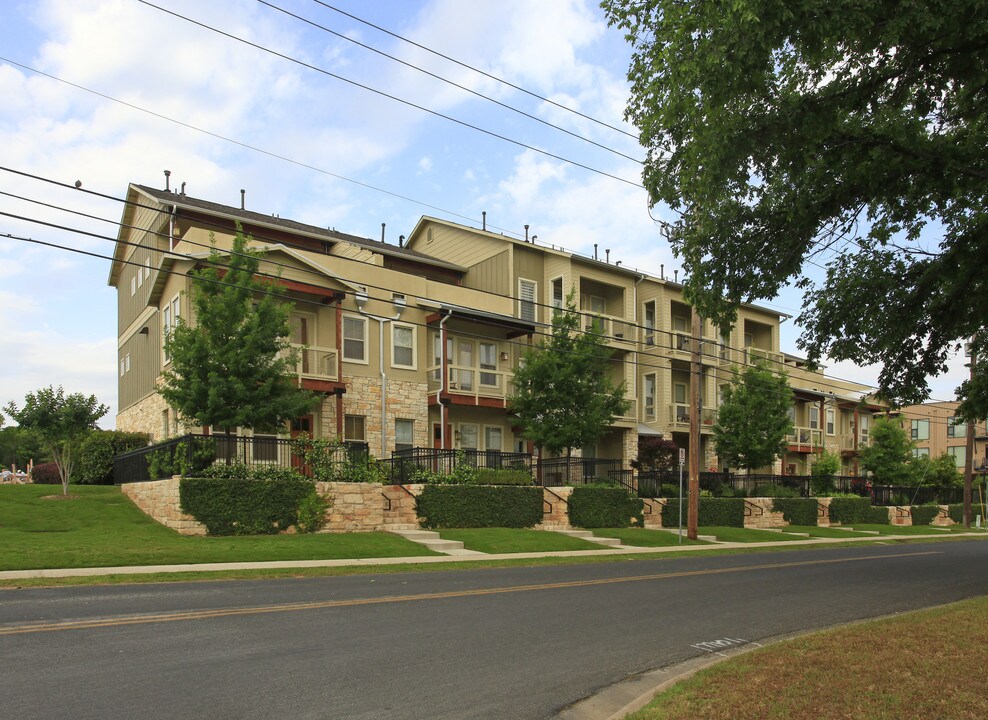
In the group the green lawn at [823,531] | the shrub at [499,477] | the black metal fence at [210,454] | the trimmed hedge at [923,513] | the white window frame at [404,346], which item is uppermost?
the white window frame at [404,346]

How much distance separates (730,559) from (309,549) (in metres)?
10.9

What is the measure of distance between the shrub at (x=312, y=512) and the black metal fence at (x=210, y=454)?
4.93ft

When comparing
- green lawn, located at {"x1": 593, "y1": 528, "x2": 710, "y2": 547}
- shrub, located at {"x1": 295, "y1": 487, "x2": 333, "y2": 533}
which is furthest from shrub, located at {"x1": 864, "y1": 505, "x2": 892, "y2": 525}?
shrub, located at {"x1": 295, "y1": 487, "x2": 333, "y2": 533}

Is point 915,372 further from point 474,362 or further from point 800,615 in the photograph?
point 474,362

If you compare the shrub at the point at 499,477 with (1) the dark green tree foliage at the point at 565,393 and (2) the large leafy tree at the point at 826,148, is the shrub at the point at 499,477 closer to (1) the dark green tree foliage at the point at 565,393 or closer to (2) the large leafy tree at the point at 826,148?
(1) the dark green tree foliage at the point at 565,393

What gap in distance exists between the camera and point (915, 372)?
16516 millimetres

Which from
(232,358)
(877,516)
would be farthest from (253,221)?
(877,516)

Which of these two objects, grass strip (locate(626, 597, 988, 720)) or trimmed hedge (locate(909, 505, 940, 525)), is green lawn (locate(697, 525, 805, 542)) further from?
grass strip (locate(626, 597, 988, 720))

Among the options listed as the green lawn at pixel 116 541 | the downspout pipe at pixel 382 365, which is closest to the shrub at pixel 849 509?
the downspout pipe at pixel 382 365

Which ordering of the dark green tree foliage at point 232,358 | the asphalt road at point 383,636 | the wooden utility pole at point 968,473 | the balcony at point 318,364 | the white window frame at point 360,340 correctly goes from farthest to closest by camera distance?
the wooden utility pole at point 968,473 < the white window frame at point 360,340 < the balcony at point 318,364 < the dark green tree foliage at point 232,358 < the asphalt road at point 383,636

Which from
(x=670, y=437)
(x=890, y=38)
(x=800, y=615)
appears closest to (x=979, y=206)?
(x=890, y=38)

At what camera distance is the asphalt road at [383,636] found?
21.6 ft

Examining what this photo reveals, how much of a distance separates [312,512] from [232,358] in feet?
14.9

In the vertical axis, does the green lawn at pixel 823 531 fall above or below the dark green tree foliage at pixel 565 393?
below
